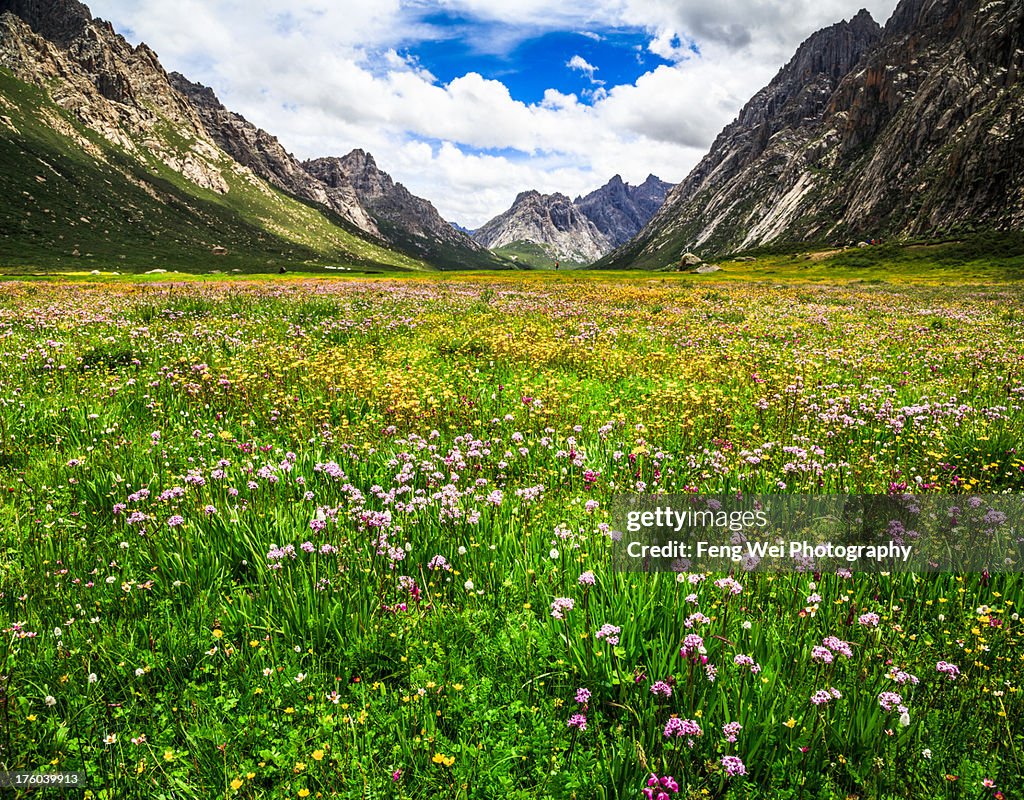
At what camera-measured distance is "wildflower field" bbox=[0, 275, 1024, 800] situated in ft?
8.21

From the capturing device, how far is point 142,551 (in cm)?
397

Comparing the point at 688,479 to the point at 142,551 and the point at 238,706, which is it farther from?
the point at 142,551
